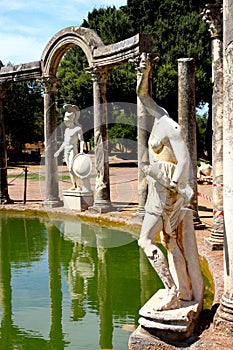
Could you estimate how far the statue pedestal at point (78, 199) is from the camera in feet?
47.8

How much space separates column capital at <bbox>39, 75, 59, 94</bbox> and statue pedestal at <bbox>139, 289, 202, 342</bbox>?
11.4 m

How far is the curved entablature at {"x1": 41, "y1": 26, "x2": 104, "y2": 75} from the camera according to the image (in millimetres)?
14469

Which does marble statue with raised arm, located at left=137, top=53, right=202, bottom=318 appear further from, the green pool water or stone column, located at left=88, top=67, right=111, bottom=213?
stone column, located at left=88, top=67, right=111, bottom=213

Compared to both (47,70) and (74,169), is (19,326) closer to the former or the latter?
(74,169)

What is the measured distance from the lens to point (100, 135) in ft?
47.0

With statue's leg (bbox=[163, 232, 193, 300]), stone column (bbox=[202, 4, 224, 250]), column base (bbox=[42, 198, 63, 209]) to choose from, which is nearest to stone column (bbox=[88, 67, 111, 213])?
column base (bbox=[42, 198, 63, 209])

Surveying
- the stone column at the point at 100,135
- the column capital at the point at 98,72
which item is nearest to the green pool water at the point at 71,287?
the stone column at the point at 100,135

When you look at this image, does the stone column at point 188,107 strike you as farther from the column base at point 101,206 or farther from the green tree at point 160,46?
the green tree at point 160,46

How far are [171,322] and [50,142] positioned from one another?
10.9 m

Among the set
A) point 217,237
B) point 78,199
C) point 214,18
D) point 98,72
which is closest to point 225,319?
point 217,237

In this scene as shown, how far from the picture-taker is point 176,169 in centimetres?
521

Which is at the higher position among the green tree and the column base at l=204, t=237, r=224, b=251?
the green tree

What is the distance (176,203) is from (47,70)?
36.7ft

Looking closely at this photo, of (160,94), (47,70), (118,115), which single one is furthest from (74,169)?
(118,115)
